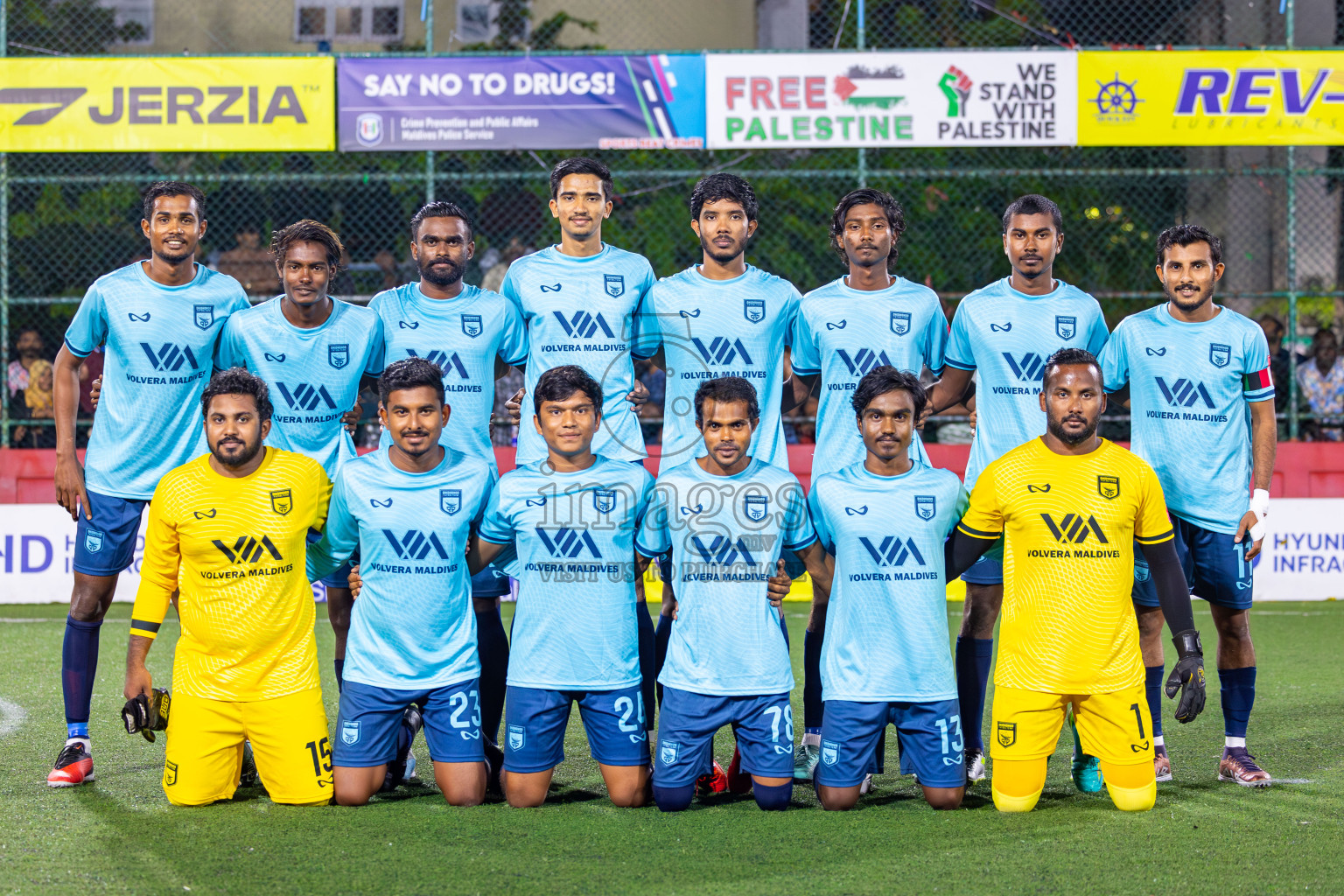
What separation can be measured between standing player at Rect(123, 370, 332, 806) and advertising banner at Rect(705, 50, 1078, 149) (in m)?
5.97

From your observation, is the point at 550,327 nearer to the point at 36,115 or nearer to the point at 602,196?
the point at 602,196

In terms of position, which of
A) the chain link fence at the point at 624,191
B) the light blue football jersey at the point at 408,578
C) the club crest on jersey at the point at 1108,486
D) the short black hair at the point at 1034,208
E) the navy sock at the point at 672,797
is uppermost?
the chain link fence at the point at 624,191

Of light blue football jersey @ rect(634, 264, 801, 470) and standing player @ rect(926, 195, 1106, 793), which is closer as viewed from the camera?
standing player @ rect(926, 195, 1106, 793)

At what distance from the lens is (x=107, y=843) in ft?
13.6

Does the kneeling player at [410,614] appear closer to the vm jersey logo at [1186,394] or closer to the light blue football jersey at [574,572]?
the light blue football jersey at [574,572]

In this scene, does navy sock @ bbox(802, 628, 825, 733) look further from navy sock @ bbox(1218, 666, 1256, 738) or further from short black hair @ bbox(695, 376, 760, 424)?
navy sock @ bbox(1218, 666, 1256, 738)

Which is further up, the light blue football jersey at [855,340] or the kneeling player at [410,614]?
the light blue football jersey at [855,340]

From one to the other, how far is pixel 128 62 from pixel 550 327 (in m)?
6.22

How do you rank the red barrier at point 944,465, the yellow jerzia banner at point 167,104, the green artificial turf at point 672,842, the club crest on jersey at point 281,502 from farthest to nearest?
1. the yellow jerzia banner at point 167,104
2. the red barrier at point 944,465
3. the club crest on jersey at point 281,502
4. the green artificial turf at point 672,842

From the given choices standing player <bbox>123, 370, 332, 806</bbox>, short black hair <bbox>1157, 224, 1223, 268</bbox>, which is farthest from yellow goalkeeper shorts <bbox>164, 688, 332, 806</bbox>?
short black hair <bbox>1157, 224, 1223, 268</bbox>

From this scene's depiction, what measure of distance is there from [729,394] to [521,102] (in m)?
6.03

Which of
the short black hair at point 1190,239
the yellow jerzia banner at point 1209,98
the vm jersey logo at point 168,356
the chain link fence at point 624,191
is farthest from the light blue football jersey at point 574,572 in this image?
the yellow jerzia banner at point 1209,98

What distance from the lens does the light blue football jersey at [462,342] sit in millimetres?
5262

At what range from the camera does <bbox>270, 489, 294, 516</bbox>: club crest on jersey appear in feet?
15.5
